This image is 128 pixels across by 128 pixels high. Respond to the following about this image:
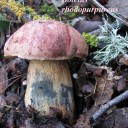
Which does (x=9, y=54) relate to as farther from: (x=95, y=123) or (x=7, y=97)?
(x=95, y=123)

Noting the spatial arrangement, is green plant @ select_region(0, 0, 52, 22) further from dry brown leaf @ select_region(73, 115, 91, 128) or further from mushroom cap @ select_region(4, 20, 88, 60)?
dry brown leaf @ select_region(73, 115, 91, 128)

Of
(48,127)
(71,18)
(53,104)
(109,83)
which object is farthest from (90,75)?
(71,18)

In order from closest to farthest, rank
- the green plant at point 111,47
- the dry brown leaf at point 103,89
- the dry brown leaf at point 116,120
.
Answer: the dry brown leaf at point 116,120
the dry brown leaf at point 103,89
the green plant at point 111,47

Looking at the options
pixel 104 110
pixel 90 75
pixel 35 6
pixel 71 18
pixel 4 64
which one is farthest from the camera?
pixel 35 6

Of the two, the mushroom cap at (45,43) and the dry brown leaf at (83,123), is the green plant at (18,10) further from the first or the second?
the dry brown leaf at (83,123)

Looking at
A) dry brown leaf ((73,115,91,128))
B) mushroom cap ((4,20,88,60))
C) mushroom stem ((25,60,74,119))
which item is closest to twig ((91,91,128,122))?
dry brown leaf ((73,115,91,128))

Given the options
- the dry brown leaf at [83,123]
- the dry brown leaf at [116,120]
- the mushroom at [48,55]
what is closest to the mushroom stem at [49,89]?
the mushroom at [48,55]

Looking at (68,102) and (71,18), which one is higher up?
(71,18)

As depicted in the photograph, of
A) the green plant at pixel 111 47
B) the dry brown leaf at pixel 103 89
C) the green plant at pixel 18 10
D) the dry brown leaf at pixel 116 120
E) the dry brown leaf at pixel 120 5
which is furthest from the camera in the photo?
the dry brown leaf at pixel 120 5
